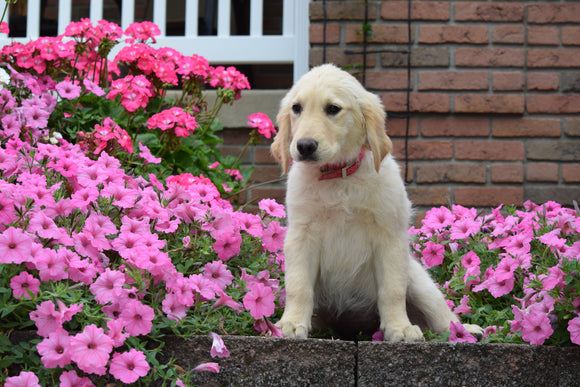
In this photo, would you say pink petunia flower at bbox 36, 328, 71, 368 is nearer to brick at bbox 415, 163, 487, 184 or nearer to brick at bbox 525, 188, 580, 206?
brick at bbox 415, 163, 487, 184

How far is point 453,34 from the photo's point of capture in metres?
4.58

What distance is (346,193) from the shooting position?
2.47m

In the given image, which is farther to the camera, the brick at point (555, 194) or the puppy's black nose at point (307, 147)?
the brick at point (555, 194)

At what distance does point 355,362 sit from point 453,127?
2.79 m

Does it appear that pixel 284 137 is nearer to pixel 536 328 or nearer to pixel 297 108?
pixel 297 108

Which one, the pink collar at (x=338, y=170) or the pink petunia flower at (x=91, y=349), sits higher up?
the pink collar at (x=338, y=170)

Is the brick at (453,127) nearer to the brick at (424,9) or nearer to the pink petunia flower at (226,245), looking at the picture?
the brick at (424,9)

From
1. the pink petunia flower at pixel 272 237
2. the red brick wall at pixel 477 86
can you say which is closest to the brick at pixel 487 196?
the red brick wall at pixel 477 86

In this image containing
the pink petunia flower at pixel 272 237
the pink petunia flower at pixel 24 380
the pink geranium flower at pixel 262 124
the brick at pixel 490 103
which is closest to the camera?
the pink petunia flower at pixel 24 380

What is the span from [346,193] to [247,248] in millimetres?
668

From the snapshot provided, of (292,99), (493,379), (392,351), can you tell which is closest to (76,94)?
(292,99)

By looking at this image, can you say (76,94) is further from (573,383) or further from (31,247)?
(573,383)

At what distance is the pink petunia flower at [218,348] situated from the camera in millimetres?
2002

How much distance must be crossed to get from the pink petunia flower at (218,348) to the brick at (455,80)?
2.99 metres
